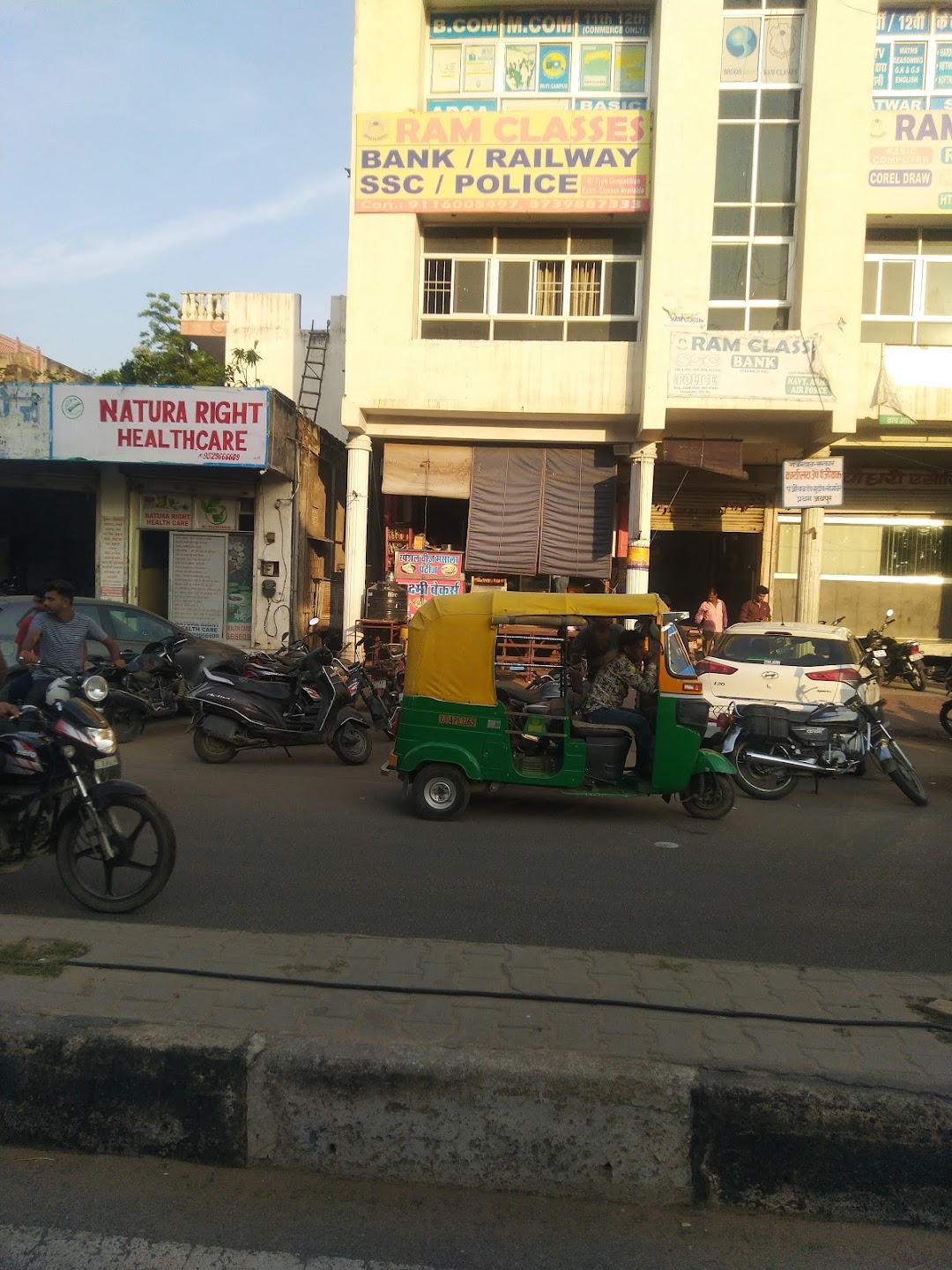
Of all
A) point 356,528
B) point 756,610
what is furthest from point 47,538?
point 756,610

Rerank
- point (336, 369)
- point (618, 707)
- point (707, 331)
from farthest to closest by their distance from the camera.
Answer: point (336, 369), point (707, 331), point (618, 707)

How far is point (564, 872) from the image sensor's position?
5.84 m

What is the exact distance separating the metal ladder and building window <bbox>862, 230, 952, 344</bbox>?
13538mm

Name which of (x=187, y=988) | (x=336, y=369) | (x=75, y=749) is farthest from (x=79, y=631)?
(x=336, y=369)

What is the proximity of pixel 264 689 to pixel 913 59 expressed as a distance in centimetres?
1405

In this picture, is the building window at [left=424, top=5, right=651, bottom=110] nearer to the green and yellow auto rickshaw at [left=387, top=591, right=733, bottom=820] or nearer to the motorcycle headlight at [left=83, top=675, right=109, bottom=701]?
the green and yellow auto rickshaw at [left=387, top=591, right=733, bottom=820]

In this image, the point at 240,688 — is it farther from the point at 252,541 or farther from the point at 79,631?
the point at 252,541

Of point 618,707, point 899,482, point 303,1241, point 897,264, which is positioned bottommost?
point 303,1241

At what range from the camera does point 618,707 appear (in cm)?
736

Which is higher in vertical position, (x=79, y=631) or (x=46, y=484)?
(x=46, y=484)

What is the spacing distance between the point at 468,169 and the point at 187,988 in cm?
1414

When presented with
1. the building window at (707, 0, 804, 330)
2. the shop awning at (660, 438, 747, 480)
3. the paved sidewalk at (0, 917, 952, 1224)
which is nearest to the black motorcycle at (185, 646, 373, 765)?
the paved sidewalk at (0, 917, 952, 1224)

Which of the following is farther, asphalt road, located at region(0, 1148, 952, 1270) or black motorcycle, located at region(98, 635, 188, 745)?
black motorcycle, located at region(98, 635, 188, 745)

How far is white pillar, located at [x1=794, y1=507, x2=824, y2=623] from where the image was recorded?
15219 millimetres
